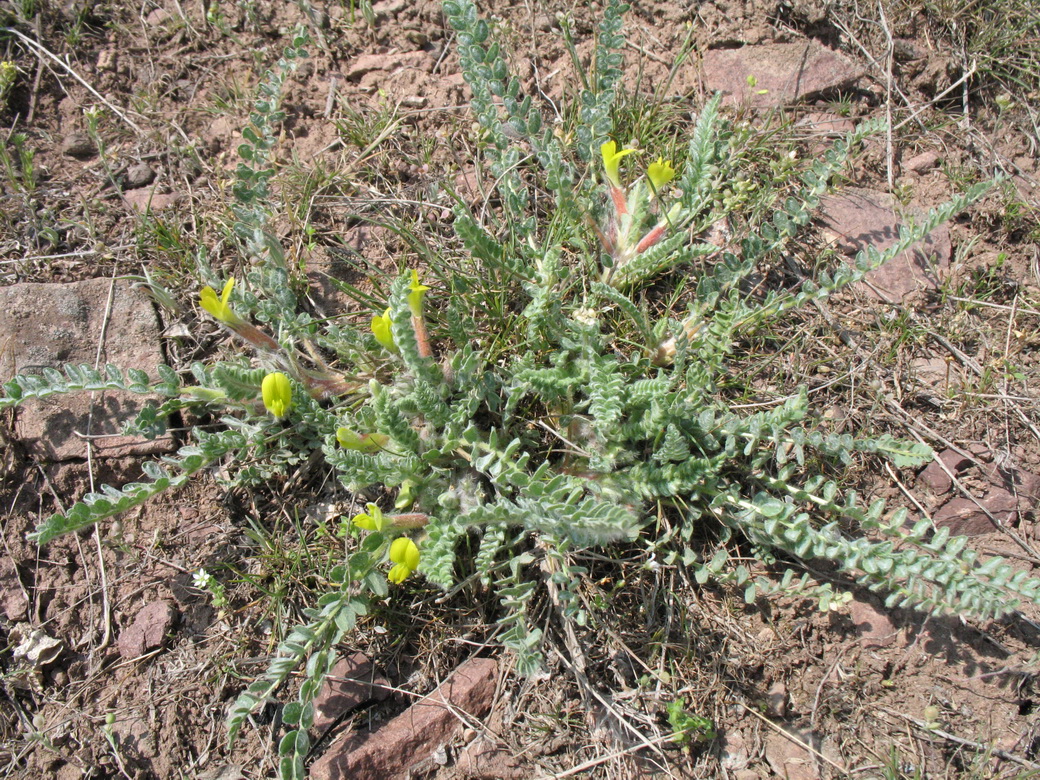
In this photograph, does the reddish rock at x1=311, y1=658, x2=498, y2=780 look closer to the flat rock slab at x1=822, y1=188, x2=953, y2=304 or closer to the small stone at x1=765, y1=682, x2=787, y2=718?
the small stone at x1=765, y1=682, x2=787, y2=718

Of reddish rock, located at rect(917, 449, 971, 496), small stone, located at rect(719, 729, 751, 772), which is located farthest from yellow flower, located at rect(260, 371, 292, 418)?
reddish rock, located at rect(917, 449, 971, 496)

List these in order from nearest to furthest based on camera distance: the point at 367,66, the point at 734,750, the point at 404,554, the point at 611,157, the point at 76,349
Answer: the point at 404,554, the point at 734,750, the point at 611,157, the point at 76,349, the point at 367,66

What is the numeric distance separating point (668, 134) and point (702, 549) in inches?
79.6

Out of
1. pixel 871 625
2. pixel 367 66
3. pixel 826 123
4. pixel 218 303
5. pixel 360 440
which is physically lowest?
pixel 871 625

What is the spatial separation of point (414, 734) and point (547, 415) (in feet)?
4.13

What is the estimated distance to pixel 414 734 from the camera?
2.49m

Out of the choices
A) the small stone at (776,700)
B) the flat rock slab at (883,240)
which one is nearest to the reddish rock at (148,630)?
the small stone at (776,700)

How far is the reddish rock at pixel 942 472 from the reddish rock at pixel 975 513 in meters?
0.06

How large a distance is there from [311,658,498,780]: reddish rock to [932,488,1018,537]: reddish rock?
1.87 metres

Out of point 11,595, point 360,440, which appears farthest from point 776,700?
point 11,595

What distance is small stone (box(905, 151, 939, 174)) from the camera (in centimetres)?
350

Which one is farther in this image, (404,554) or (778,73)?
(778,73)

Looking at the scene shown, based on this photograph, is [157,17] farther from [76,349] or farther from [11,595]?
[11,595]

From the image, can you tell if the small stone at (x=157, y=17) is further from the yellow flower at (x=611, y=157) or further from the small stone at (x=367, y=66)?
the yellow flower at (x=611, y=157)
